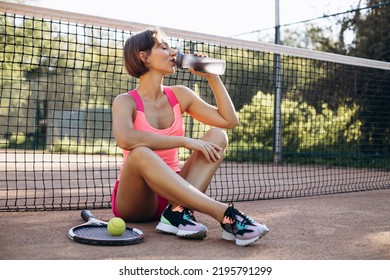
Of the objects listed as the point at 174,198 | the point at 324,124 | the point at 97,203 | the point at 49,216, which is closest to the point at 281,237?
the point at 174,198

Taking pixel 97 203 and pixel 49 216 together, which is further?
pixel 97 203

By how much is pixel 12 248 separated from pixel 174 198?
81 cm

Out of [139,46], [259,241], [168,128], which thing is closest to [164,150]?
[168,128]

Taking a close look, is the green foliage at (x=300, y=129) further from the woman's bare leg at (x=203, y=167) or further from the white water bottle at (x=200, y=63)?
the woman's bare leg at (x=203, y=167)

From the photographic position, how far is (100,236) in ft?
7.94

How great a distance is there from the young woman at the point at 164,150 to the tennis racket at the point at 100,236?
191 mm

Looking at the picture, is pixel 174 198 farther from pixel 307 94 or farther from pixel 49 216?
pixel 307 94

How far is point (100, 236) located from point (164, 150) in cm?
65

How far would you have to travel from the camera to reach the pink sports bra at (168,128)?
2.76 m

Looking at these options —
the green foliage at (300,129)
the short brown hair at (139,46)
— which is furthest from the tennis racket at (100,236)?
the green foliage at (300,129)

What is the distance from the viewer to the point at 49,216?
10.5 feet

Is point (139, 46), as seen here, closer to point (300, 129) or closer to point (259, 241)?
point (259, 241)

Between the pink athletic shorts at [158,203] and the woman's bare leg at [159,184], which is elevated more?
the woman's bare leg at [159,184]
